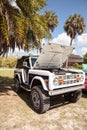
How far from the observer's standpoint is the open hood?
6359mm

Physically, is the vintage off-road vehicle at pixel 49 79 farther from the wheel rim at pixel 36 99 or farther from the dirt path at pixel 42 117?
the dirt path at pixel 42 117

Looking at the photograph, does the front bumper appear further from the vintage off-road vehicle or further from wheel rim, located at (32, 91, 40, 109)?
wheel rim, located at (32, 91, 40, 109)

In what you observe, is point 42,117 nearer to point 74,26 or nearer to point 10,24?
point 10,24

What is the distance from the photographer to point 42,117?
5.59 m

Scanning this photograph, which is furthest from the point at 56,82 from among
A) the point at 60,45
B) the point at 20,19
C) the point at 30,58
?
the point at 20,19

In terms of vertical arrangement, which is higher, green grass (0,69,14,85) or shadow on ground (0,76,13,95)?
green grass (0,69,14,85)

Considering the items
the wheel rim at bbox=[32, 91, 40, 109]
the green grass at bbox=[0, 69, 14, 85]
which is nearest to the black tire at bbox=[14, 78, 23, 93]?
the wheel rim at bbox=[32, 91, 40, 109]

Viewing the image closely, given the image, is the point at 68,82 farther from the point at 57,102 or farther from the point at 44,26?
the point at 44,26

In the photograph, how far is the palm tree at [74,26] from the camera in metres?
38.2

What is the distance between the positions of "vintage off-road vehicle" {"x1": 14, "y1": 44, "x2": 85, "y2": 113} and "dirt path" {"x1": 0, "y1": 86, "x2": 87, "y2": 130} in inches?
15.4

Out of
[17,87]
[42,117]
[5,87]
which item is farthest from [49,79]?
[5,87]

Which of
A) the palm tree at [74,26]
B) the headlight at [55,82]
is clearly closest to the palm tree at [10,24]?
the headlight at [55,82]

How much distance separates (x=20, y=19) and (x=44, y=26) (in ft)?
4.39

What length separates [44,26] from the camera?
7902 mm
